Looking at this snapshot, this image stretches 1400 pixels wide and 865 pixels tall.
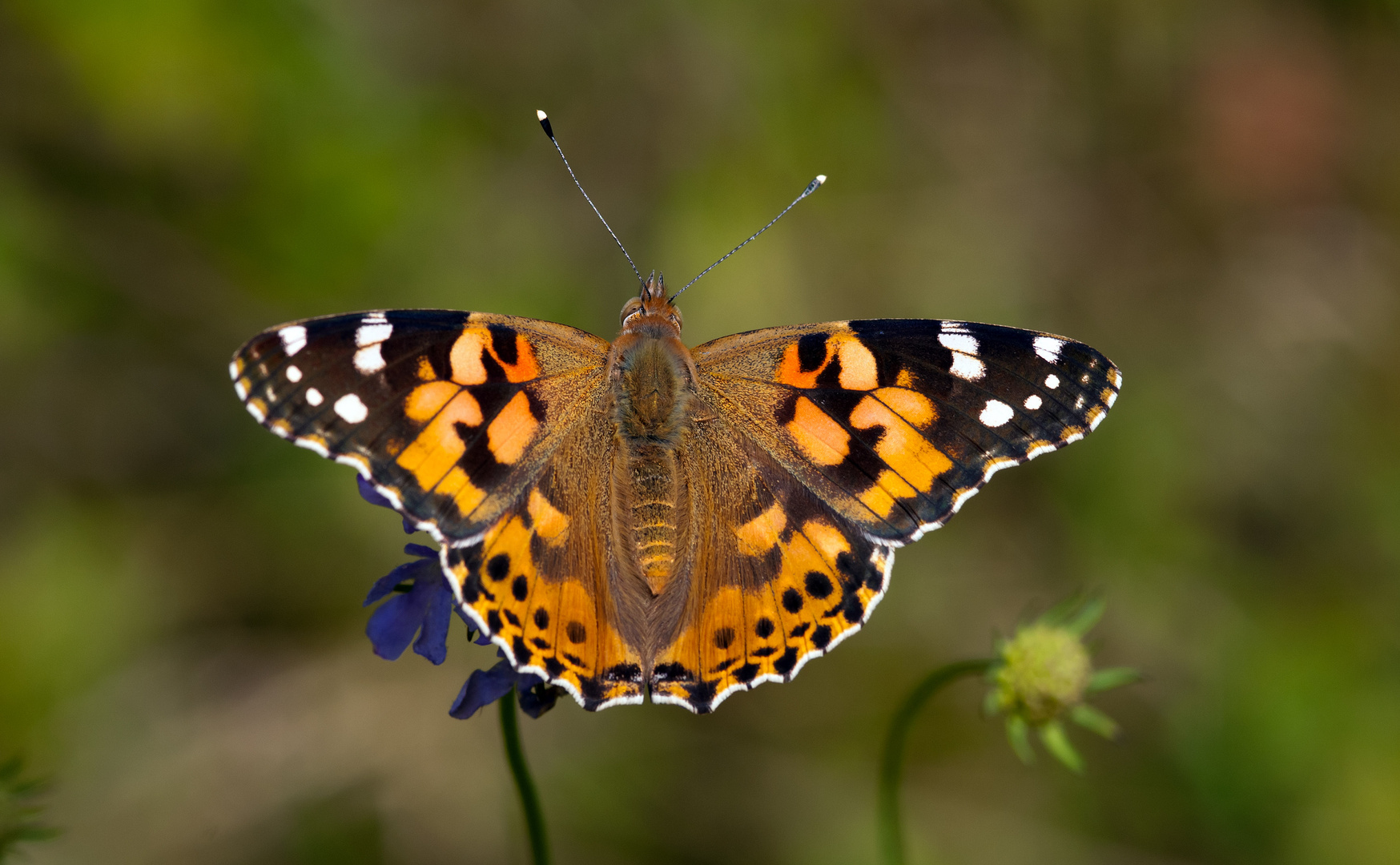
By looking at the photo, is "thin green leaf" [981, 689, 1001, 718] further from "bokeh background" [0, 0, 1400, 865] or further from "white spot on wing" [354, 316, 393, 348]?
"white spot on wing" [354, 316, 393, 348]

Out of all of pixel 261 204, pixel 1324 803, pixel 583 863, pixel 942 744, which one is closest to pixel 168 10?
pixel 261 204

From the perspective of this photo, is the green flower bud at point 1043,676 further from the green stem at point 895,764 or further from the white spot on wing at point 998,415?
the white spot on wing at point 998,415

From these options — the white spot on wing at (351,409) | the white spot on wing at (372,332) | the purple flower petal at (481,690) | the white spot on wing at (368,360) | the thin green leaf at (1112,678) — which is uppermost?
the white spot on wing at (372,332)

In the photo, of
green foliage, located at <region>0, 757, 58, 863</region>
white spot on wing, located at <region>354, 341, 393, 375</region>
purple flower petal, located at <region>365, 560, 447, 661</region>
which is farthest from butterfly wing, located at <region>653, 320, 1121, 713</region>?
green foliage, located at <region>0, 757, 58, 863</region>

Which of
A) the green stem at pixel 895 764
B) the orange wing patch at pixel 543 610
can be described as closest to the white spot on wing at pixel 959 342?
the green stem at pixel 895 764

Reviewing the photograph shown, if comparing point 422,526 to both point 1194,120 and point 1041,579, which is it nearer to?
point 1041,579
